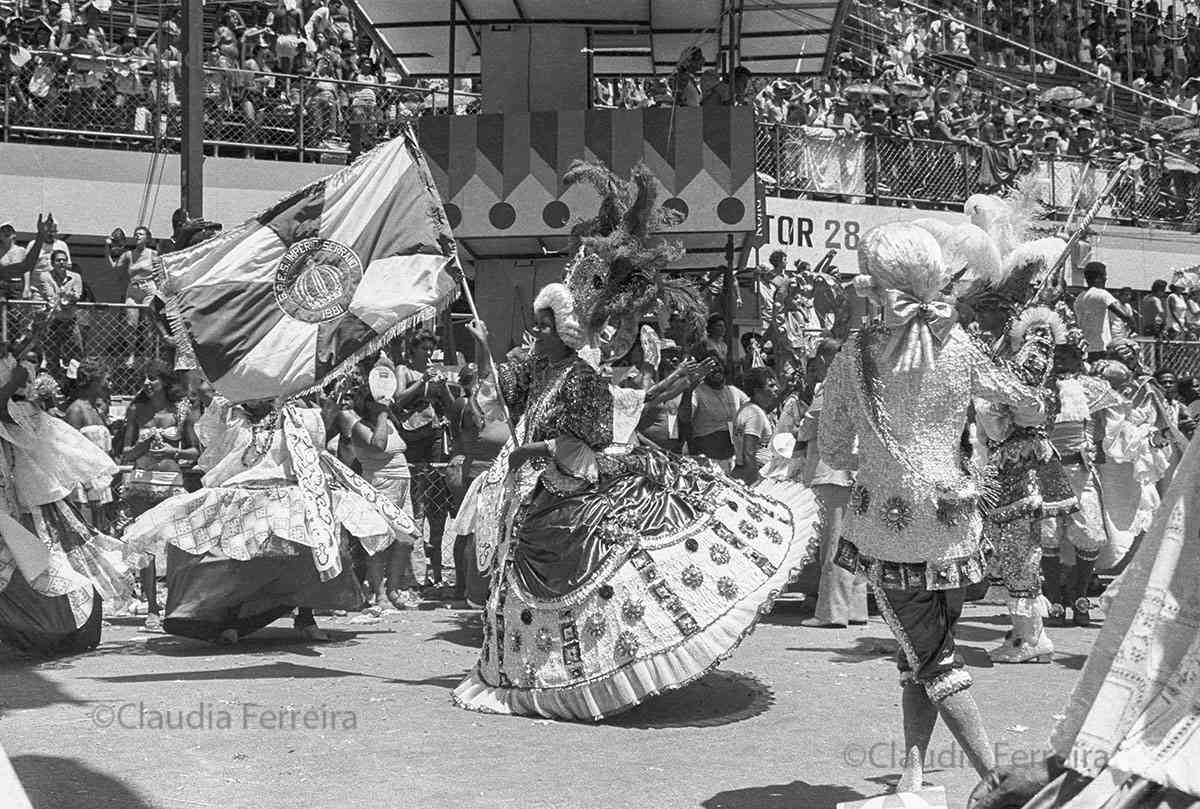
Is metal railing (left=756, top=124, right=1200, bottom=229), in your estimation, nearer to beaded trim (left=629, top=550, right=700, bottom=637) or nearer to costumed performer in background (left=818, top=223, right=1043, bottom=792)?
beaded trim (left=629, top=550, right=700, bottom=637)

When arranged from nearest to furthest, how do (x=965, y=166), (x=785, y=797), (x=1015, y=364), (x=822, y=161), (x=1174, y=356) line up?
(x=785, y=797) < (x=1015, y=364) < (x=1174, y=356) < (x=822, y=161) < (x=965, y=166)

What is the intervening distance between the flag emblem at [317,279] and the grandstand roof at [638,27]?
27.2 ft

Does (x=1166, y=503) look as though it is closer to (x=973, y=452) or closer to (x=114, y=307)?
(x=973, y=452)

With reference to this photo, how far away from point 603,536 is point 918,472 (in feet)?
6.65

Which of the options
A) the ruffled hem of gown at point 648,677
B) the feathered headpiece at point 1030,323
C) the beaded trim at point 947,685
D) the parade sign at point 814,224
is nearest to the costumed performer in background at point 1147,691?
the beaded trim at point 947,685

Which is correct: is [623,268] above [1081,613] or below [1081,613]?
above

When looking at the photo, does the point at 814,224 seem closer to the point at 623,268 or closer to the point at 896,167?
the point at 896,167

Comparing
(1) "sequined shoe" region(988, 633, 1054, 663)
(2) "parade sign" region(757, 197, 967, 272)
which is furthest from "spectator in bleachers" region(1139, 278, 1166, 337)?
(1) "sequined shoe" region(988, 633, 1054, 663)

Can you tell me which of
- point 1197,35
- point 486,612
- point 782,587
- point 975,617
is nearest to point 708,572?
point 782,587

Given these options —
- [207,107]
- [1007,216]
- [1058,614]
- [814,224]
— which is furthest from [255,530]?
[814,224]

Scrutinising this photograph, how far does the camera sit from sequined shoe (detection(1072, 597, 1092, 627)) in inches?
385

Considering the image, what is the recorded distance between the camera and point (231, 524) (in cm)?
855

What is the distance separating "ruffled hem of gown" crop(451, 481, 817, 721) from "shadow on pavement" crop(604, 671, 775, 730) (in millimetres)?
146

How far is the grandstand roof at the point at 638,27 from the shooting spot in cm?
1647
